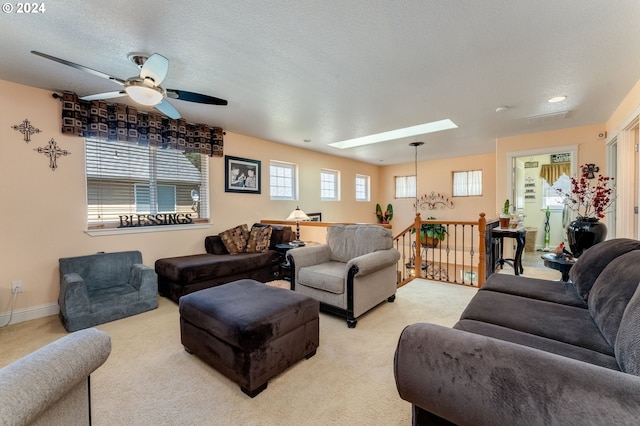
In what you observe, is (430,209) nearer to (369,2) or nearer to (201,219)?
(201,219)

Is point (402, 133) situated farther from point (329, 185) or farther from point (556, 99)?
point (329, 185)

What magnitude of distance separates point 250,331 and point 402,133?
4354mm

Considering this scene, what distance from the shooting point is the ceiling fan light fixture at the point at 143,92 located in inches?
84.0

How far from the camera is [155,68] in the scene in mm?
2055

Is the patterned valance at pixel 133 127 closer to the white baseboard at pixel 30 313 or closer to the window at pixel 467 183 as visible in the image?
the white baseboard at pixel 30 313

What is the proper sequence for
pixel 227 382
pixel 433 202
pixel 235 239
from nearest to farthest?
pixel 227 382 → pixel 235 239 → pixel 433 202

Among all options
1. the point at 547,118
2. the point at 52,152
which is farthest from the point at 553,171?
the point at 52,152

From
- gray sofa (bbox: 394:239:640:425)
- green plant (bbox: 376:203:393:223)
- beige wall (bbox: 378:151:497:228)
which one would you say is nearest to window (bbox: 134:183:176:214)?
gray sofa (bbox: 394:239:640:425)

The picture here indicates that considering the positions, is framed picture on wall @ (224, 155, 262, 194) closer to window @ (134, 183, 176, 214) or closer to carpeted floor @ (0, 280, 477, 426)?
window @ (134, 183, 176, 214)

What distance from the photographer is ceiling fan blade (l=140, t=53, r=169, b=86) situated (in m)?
1.96

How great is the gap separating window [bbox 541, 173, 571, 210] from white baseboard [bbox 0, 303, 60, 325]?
9.53m

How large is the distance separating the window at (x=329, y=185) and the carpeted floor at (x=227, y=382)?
4078mm

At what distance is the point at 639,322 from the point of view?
3.01 ft

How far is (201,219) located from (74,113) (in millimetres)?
1965
